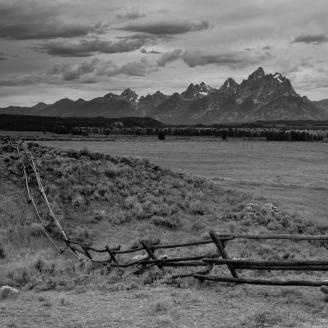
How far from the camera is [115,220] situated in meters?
25.7

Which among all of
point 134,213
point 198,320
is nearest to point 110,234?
point 134,213

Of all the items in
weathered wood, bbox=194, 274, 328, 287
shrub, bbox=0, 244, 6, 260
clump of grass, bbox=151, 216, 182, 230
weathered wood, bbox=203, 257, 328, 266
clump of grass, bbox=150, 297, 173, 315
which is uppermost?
weathered wood, bbox=203, 257, 328, 266

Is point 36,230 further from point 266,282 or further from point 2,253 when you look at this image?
point 266,282

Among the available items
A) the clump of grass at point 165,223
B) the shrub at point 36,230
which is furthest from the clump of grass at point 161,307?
the clump of grass at point 165,223

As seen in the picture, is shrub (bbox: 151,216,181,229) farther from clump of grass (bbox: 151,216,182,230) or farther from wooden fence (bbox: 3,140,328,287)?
wooden fence (bbox: 3,140,328,287)

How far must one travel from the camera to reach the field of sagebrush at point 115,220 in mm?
14422

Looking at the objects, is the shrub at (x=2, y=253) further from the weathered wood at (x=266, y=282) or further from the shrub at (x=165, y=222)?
the weathered wood at (x=266, y=282)

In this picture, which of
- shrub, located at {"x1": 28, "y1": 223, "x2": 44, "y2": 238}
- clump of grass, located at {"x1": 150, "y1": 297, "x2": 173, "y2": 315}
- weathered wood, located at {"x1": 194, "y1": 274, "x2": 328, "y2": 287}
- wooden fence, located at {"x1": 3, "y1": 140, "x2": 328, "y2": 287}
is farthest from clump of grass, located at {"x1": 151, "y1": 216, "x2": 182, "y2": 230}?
clump of grass, located at {"x1": 150, "y1": 297, "x2": 173, "y2": 315}

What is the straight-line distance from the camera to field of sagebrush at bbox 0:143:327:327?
47.3 feet

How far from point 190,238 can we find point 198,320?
46.2 feet

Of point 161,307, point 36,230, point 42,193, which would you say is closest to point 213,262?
point 161,307

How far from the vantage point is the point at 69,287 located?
14.2 m

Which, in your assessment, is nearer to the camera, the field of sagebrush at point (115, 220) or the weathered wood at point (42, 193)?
the field of sagebrush at point (115, 220)

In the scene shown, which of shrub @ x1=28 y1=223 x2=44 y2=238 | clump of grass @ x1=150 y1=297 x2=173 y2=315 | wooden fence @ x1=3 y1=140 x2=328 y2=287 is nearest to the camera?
clump of grass @ x1=150 y1=297 x2=173 y2=315
